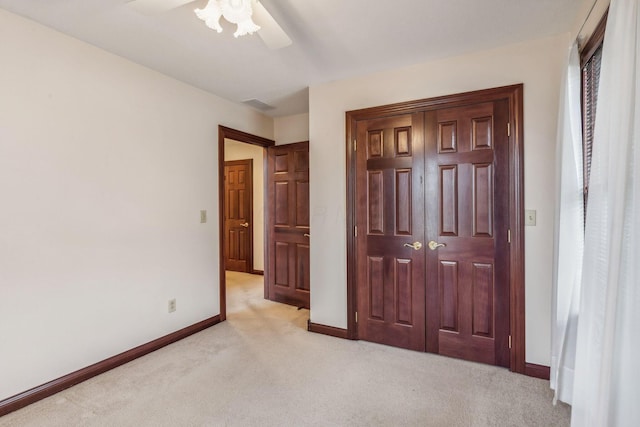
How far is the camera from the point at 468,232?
2.51 meters

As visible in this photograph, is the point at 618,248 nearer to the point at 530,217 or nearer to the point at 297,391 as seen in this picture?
the point at 530,217

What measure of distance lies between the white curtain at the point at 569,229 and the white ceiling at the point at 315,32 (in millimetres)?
524

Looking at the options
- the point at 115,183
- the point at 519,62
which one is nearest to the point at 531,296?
the point at 519,62

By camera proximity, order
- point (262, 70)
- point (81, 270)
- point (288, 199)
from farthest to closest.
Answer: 1. point (288, 199)
2. point (262, 70)
3. point (81, 270)

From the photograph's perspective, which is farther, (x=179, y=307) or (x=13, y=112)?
(x=179, y=307)

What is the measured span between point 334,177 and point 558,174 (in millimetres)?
1716

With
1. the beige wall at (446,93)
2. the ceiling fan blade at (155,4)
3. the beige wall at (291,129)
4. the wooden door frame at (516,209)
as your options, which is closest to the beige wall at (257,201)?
the beige wall at (291,129)

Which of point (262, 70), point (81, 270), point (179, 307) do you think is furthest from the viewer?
point (179, 307)

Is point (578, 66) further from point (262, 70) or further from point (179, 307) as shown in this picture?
point (179, 307)

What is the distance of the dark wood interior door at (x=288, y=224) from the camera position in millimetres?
3914

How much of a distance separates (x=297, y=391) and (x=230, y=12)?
2.24 meters

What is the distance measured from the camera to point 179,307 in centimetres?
304

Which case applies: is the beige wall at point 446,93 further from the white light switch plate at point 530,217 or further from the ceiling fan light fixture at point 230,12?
the ceiling fan light fixture at point 230,12

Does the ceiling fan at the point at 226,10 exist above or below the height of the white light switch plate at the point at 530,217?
above
